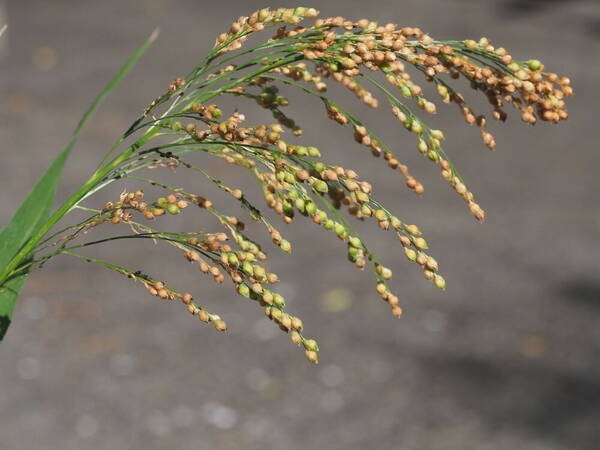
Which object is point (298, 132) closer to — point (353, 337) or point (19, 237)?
point (19, 237)

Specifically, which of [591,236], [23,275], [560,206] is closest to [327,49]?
[23,275]

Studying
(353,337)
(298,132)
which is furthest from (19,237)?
(353,337)

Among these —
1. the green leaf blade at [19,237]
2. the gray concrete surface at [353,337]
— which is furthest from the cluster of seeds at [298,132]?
the gray concrete surface at [353,337]

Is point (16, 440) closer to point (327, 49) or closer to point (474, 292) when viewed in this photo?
point (474, 292)

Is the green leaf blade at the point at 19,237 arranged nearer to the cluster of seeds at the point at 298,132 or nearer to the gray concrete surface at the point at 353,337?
the cluster of seeds at the point at 298,132

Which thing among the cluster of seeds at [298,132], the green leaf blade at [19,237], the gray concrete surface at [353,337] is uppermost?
the gray concrete surface at [353,337]

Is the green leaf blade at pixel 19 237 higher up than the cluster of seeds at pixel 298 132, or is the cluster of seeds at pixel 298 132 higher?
the cluster of seeds at pixel 298 132

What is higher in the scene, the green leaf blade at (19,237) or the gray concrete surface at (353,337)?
the gray concrete surface at (353,337)

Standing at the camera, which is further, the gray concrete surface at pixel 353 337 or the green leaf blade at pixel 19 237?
the gray concrete surface at pixel 353 337

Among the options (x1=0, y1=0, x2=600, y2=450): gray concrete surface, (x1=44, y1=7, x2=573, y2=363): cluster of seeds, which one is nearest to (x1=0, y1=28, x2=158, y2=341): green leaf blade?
(x1=44, y1=7, x2=573, y2=363): cluster of seeds
